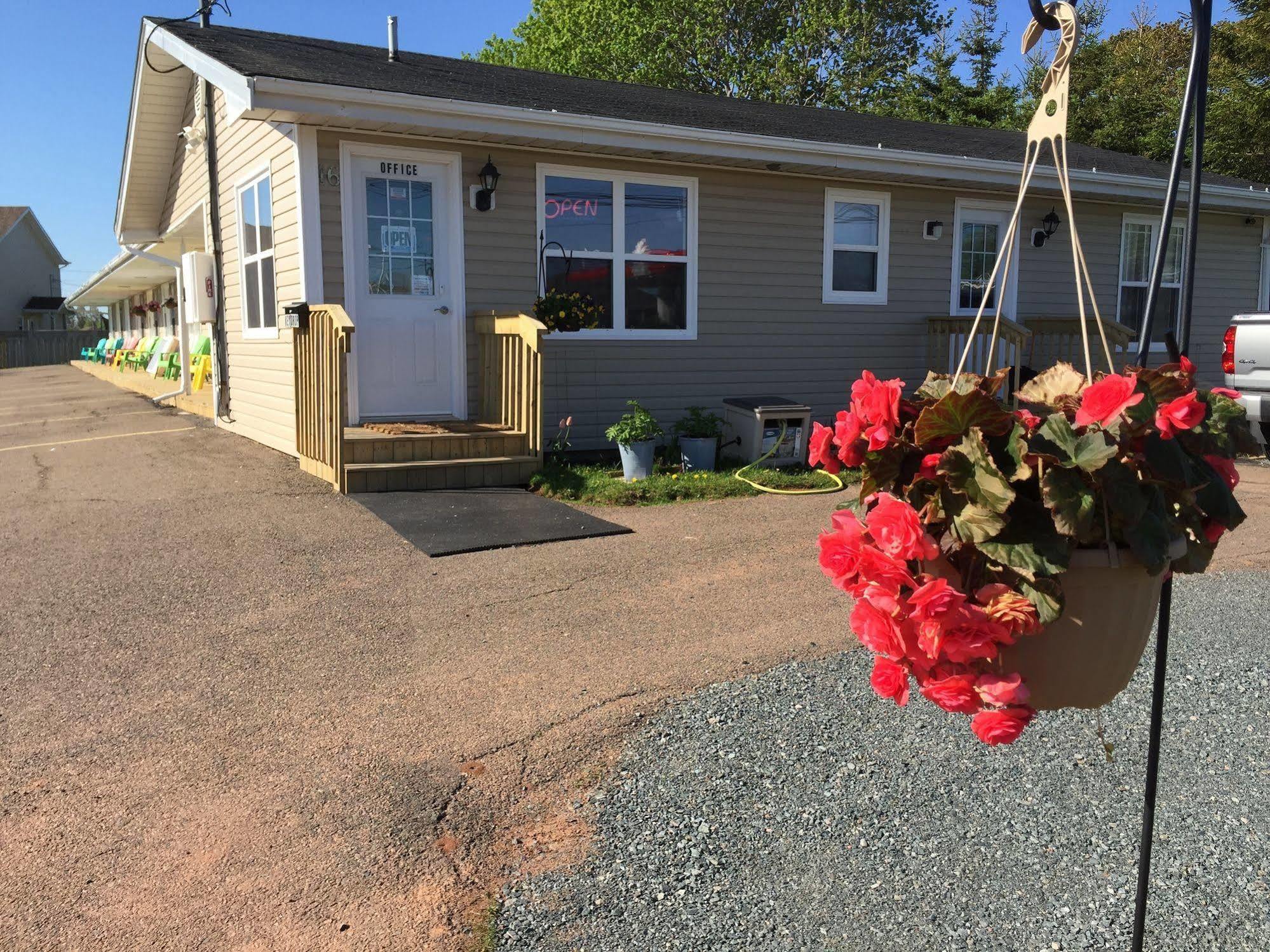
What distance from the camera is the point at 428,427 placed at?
25.9 feet

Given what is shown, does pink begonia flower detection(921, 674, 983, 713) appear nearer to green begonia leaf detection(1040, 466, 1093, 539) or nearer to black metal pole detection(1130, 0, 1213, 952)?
green begonia leaf detection(1040, 466, 1093, 539)

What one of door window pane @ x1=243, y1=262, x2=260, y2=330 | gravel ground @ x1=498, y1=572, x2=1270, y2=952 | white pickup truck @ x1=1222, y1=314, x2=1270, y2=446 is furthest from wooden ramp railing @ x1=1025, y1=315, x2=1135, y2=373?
door window pane @ x1=243, y1=262, x2=260, y2=330

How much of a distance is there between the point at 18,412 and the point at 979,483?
1585 cm

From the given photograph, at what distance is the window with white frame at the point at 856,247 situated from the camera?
33.4 ft

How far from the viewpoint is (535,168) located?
8625 millimetres

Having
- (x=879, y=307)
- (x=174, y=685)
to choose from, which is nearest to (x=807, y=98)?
(x=879, y=307)

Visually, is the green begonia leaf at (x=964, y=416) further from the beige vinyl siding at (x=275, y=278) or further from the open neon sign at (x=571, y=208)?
the open neon sign at (x=571, y=208)

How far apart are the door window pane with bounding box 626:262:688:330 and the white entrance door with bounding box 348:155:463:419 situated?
1739mm

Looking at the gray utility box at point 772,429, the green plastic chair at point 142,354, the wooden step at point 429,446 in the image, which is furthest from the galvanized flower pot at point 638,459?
the green plastic chair at point 142,354

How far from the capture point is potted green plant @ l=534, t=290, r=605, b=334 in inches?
338

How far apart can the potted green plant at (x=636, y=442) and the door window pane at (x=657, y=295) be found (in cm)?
164

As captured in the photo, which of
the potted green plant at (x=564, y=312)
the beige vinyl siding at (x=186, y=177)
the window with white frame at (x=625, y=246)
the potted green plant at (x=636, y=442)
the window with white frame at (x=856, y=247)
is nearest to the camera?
the potted green plant at (x=636, y=442)

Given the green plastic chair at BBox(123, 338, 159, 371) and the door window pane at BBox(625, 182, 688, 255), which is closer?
the door window pane at BBox(625, 182, 688, 255)

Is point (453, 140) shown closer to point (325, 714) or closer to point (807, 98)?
point (325, 714)
